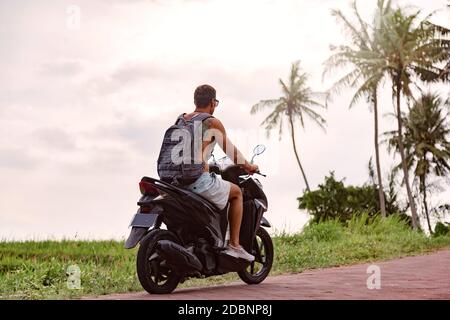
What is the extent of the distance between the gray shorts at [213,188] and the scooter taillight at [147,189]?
0.28m

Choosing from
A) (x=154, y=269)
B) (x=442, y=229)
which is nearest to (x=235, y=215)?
(x=154, y=269)

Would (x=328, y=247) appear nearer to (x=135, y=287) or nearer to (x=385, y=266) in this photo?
(x=385, y=266)

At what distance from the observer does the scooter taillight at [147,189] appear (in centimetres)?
573

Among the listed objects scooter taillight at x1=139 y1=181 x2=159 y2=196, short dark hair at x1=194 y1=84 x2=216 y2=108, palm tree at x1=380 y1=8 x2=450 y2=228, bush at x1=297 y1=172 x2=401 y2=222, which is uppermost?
palm tree at x1=380 y1=8 x2=450 y2=228

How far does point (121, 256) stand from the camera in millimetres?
11594

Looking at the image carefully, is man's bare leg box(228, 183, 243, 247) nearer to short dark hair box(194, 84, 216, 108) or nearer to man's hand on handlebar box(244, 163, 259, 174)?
man's hand on handlebar box(244, 163, 259, 174)

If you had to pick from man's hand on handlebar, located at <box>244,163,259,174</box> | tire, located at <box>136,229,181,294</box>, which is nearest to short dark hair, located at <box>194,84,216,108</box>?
man's hand on handlebar, located at <box>244,163,259,174</box>

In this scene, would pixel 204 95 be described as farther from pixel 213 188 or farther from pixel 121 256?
pixel 121 256

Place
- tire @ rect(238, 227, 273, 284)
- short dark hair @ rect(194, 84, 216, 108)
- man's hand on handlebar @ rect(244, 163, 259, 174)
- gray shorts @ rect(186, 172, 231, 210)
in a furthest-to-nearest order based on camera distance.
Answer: tire @ rect(238, 227, 273, 284) → man's hand on handlebar @ rect(244, 163, 259, 174) → short dark hair @ rect(194, 84, 216, 108) → gray shorts @ rect(186, 172, 231, 210)

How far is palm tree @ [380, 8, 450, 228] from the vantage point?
3016 centimetres

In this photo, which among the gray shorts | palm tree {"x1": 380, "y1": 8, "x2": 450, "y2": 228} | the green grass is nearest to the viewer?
the gray shorts

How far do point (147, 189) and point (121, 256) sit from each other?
608cm

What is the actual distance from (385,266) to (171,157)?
15.9 feet
